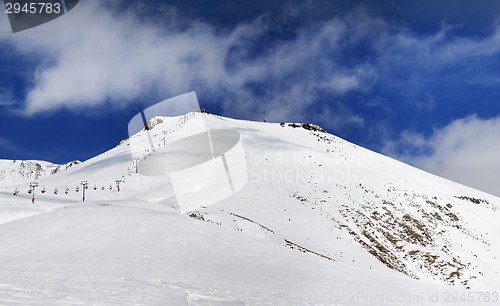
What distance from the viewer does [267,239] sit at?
33.4 m

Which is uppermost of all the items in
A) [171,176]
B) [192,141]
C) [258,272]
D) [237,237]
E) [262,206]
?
[192,141]

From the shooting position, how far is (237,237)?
2852cm

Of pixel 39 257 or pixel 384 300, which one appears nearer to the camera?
pixel 384 300

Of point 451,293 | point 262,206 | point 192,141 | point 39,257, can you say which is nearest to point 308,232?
point 262,206

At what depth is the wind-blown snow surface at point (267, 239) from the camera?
48.1ft

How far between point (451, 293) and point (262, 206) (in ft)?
77.3

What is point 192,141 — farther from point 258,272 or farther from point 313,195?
point 258,272

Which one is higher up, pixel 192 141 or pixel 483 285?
pixel 192 141

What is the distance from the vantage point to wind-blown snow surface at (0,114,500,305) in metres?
14.7

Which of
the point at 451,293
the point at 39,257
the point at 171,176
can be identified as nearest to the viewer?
the point at 39,257

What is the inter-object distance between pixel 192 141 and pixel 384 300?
70758 mm

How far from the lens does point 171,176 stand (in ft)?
197

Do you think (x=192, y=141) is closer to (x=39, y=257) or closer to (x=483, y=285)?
(x=483, y=285)

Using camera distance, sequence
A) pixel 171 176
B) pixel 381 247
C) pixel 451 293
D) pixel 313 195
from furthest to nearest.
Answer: pixel 171 176 → pixel 313 195 → pixel 381 247 → pixel 451 293
